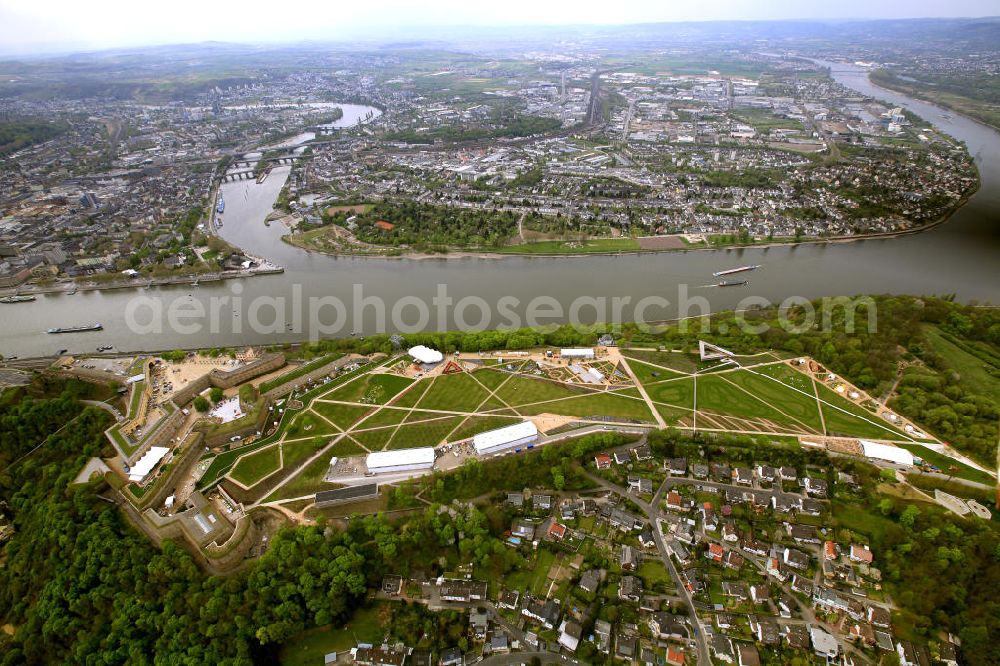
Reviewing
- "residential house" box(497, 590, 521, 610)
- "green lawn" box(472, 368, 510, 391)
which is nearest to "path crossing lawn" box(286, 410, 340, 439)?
"green lawn" box(472, 368, 510, 391)

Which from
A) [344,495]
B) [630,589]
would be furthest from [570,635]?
[344,495]

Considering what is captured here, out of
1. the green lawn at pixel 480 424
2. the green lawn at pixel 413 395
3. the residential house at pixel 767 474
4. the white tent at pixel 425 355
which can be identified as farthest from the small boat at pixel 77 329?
the residential house at pixel 767 474

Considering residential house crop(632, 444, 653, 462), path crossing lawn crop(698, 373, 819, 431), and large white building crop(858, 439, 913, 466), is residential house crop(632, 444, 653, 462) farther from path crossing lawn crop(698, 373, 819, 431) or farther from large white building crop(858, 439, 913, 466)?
large white building crop(858, 439, 913, 466)

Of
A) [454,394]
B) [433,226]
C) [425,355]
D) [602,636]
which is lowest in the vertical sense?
[602,636]

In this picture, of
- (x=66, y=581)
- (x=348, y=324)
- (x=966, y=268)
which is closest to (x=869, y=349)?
(x=966, y=268)

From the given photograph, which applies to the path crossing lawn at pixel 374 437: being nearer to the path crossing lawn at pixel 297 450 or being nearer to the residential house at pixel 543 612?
the path crossing lawn at pixel 297 450

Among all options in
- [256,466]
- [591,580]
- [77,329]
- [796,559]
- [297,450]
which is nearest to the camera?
[591,580]

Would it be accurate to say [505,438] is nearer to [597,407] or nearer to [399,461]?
[399,461]

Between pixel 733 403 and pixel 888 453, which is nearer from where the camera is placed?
pixel 888 453
